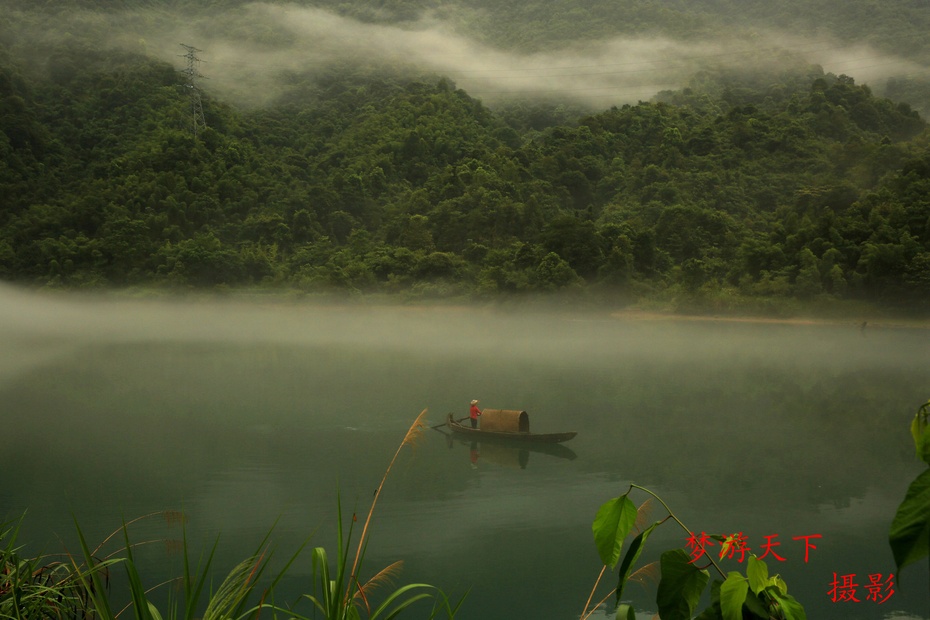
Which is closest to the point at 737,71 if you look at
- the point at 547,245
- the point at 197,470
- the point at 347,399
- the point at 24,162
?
the point at 547,245

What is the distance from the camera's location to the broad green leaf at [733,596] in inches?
42.8

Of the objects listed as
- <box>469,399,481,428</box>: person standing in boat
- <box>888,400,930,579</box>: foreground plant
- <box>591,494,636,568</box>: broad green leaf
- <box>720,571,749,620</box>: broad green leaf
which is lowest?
<box>469,399,481,428</box>: person standing in boat

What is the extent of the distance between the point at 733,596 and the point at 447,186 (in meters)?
37.1

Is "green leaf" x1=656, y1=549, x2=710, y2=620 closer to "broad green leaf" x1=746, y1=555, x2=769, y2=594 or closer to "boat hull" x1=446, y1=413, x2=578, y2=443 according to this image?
"broad green leaf" x1=746, y1=555, x2=769, y2=594

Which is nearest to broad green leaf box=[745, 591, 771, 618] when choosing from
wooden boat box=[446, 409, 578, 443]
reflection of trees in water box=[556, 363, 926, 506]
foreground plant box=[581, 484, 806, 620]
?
foreground plant box=[581, 484, 806, 620]

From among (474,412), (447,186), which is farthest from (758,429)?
(447,186)

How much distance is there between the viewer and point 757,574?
1138 millimetres

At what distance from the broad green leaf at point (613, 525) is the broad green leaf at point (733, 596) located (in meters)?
0.15

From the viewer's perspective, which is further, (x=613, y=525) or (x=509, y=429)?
(x=509, y=429)

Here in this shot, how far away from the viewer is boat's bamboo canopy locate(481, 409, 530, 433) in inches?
416

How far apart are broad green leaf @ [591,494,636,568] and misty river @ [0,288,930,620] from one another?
1434mm

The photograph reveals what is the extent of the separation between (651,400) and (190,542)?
974 centimetres

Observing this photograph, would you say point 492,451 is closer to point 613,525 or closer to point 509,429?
point 509,429

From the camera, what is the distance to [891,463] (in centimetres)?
1118
